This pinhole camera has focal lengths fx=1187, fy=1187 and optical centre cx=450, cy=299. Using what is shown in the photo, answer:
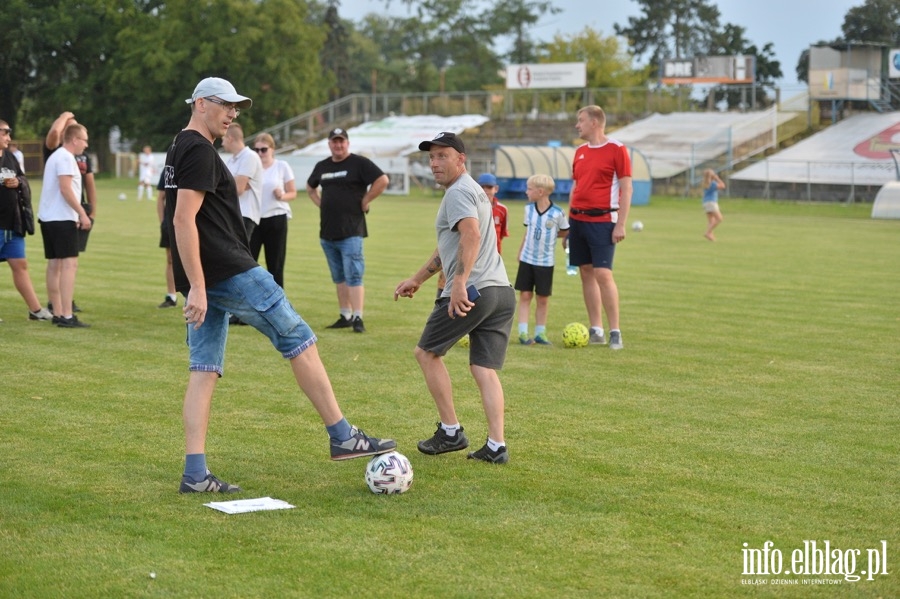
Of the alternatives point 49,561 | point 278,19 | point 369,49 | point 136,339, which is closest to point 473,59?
point 369,49

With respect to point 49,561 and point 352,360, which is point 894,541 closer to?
point 49,561

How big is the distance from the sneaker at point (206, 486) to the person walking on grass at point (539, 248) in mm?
5543

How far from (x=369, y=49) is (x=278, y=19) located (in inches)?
2008

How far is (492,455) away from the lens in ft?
22.7

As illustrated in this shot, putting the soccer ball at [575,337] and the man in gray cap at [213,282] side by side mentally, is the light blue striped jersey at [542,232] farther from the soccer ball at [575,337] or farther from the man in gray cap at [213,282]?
the man in gray cap at [213,282]

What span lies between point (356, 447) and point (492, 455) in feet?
3.03

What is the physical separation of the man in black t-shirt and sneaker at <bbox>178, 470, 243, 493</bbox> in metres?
6.20

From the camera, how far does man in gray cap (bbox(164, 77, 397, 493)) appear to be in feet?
19.6

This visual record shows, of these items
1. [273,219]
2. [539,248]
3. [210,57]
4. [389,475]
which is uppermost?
[210,57]

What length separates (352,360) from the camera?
1047 centimetres

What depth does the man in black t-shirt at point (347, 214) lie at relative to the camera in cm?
1247

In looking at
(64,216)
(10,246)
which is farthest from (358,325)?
(10,246)

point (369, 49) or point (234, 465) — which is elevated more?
point (369, 49)

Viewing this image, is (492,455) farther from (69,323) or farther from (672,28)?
(672,28)
